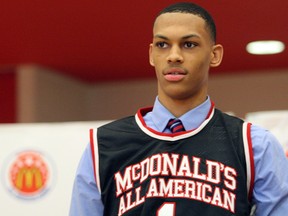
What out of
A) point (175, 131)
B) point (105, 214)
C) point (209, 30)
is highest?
point (209, 30)

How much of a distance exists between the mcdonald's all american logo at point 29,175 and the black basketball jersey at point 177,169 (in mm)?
1784

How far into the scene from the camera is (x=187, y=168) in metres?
1.43

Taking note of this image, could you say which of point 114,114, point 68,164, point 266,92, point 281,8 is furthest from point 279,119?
point 114,114

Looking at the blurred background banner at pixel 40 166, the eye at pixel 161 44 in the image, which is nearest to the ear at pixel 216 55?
the eye at pixel 161 44

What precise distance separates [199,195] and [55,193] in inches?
74.7

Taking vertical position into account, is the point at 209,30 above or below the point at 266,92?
below

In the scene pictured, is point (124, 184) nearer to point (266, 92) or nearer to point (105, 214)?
point (105, 214)

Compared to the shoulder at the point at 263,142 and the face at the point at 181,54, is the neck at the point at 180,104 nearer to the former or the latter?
the face at the point at 181,54

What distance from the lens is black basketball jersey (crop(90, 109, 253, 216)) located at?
4.64ft

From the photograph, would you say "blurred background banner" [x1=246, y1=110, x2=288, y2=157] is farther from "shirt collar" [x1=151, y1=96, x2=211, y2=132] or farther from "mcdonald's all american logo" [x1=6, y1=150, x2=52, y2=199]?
"shirt collar" [x1=151, y1=96, x2=211, y2=132]

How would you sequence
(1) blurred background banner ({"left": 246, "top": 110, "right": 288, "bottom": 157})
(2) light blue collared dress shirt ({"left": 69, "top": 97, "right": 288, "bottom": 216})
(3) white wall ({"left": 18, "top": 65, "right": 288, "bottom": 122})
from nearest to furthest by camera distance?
(2) light blue collared dress shirt ({"left": 69, "top": 97, "right": 288, "bottom": 216}) < (1) blurred background banner ({"left": 246, "top": 110, "right": 288, "bottom": 157}) < (3) white wall ({"left": 18, "top": 65, "right": 288, "bottom": 122})

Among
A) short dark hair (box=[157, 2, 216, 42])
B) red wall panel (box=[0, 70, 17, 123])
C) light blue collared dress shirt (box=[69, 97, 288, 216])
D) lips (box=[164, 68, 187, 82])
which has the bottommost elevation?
light blue collared dress shirt (box=[69, 97, 288, 216])

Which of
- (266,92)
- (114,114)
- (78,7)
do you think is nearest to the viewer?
(78,7)

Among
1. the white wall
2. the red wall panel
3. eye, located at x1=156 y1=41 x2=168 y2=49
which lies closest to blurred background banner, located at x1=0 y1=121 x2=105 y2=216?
eye, located at x1=156 y1=41 x2=168 y2=49
